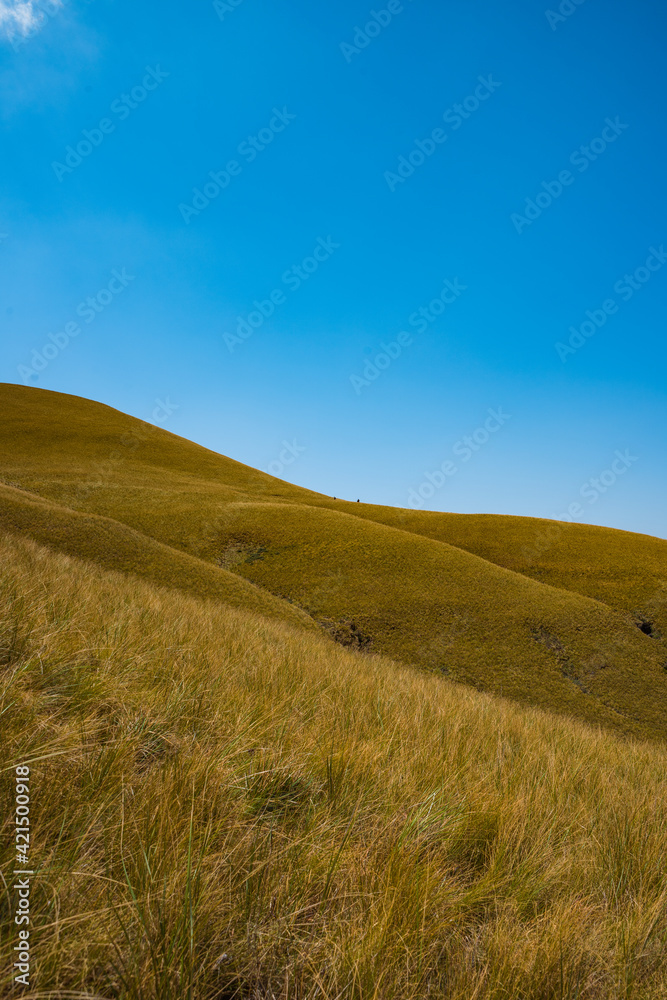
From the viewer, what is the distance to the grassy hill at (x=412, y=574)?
2755 centimetres

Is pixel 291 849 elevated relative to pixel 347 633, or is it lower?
elevated

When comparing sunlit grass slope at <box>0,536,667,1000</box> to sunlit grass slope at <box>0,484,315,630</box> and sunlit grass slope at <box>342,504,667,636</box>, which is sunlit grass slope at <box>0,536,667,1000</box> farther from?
sunlit grass slope at <box>342,504,667,636</box>

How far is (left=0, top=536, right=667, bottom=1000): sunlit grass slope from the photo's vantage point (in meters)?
1.40

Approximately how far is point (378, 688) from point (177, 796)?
3.34 m

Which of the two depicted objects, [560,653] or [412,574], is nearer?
[560,653]

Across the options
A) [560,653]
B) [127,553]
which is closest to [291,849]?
[127,553]

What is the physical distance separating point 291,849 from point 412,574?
3726cm

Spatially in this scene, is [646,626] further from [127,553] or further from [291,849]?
[291,849]

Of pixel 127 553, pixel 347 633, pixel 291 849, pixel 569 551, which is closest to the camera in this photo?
pixel 291 849

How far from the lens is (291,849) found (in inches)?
74.4

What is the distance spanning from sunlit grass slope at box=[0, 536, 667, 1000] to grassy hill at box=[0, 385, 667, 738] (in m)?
22.8

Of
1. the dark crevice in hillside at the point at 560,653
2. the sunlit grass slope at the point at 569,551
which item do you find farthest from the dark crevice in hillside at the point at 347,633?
the sunlit grass slope at the point at 569,551

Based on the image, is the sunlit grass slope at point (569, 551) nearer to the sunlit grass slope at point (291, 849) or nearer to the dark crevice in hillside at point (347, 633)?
the dark crevice in hillside at point (347, 633)

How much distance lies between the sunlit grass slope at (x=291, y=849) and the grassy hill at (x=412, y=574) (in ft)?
74.8
